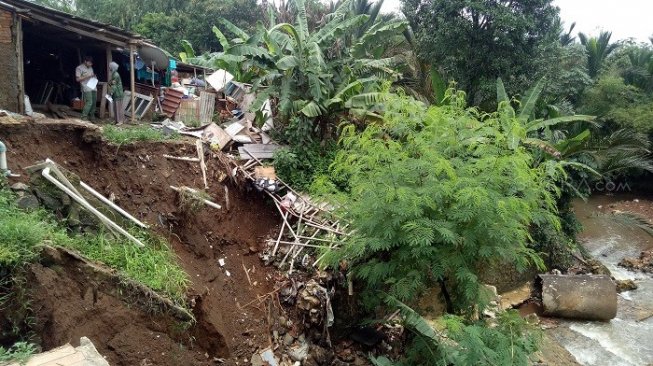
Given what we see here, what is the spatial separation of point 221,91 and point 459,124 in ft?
27.1

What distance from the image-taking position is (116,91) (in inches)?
404

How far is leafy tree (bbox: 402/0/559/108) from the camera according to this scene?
1166cm

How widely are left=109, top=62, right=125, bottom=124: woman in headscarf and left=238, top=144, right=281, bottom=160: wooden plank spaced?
3.00 m

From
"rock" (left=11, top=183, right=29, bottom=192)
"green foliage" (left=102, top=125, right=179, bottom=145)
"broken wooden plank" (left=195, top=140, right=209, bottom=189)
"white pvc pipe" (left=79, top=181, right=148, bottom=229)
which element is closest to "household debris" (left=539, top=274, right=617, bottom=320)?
"broken wooden plank" (left=195, top=140, right=209, bottom=189)

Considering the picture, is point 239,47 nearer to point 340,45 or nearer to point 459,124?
point 340,45

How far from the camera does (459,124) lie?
21.9ft

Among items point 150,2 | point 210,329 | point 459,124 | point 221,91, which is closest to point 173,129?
point 221,91

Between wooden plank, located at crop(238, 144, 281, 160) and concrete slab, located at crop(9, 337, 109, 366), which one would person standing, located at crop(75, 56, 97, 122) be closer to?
wooden plank, located at crop(238, 144, 281, 160)

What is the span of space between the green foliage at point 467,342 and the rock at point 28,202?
432 centimetres

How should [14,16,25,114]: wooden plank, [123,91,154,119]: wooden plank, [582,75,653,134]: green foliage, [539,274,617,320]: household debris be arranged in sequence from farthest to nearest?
[582,75,653,134]: green foliage < [123,91,154,119]: wooden plank < [539,274,617,320]: household debris < [14,16,25,114]: wooden plank

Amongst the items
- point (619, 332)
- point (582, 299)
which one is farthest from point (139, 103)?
point (619, 332)

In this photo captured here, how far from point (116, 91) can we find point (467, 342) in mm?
8740

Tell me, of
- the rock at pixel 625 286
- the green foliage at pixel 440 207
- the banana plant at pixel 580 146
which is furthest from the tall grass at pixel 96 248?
the rock at pixel 625 286

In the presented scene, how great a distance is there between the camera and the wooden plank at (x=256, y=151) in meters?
9.42
